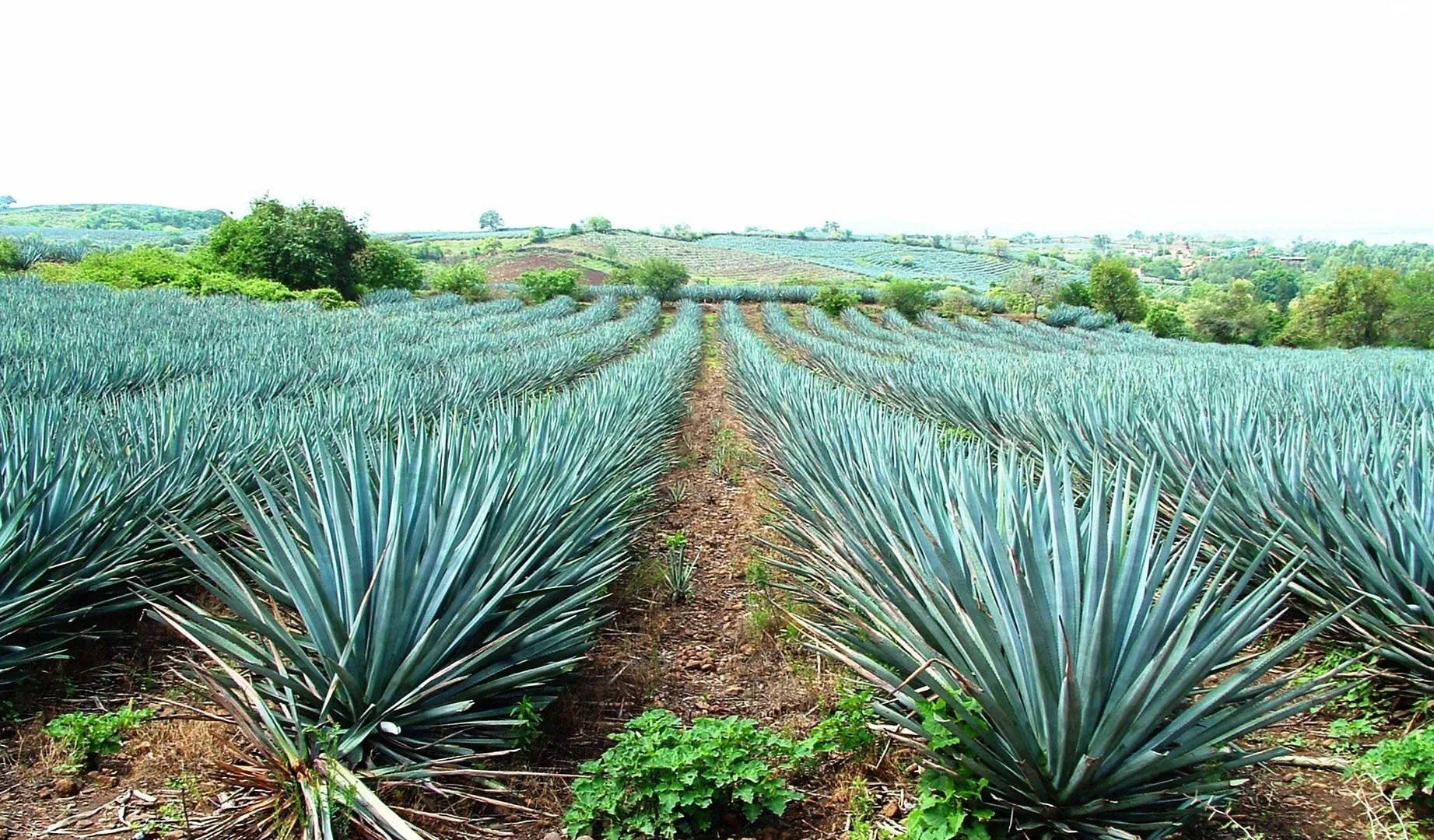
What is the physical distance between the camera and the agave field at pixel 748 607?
2.23 m

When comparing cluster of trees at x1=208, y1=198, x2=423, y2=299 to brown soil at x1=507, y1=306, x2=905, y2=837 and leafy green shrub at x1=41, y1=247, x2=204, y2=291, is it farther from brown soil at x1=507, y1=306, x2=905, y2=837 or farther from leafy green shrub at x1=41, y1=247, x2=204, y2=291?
brown soil at x1=507, y1=306, x2=905, y2=837

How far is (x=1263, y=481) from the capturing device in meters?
4.37

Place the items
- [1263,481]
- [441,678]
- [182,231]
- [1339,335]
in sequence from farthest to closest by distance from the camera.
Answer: [182,231]
[1339,335]
[1263,481]
[441,678]

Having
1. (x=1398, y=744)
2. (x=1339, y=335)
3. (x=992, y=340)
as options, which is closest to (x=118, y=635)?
(x=1398, y=744)

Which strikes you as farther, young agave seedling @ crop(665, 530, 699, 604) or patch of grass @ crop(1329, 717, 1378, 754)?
young agave seedling @ crop(665, 530, 699, 604)

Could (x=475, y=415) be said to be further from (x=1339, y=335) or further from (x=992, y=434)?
(x=1339, y=335)

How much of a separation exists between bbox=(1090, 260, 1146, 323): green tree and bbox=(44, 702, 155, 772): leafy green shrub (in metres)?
56.8

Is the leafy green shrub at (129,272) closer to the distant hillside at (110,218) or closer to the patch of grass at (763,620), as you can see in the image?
the patch of grass at (763,620)

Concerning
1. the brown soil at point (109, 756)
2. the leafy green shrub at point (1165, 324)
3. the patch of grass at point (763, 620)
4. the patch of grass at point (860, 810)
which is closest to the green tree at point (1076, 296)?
the leafy green shrub at point (1165, 324)

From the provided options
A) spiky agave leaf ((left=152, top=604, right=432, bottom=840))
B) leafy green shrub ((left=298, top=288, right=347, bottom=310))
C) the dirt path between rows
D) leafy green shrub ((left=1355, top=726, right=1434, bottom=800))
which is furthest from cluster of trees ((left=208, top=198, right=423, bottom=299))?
leafy green shrub ((left=1355, top=726, right=1434, bottom=800))

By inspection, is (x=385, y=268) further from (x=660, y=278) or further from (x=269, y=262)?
(x=660, y=278)

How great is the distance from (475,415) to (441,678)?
15.2ft

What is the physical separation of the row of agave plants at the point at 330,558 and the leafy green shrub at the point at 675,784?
0.41 meters

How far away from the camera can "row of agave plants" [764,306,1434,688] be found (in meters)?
3.34
